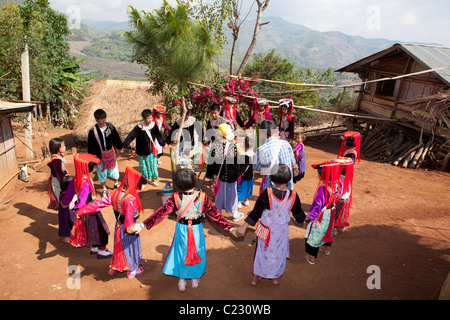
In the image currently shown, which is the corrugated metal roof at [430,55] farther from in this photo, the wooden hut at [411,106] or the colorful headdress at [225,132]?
→ the colorful headdress at [225,132]

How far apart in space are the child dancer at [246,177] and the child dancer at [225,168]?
282 mm

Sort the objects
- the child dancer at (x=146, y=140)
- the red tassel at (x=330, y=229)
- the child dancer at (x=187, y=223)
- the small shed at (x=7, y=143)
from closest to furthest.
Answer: the child dancer at (x=187, y=223)
the red tassel at (x=330, y=229)
the child dancer at (x=146, y=140)
the small shed at (x=7, y=143)

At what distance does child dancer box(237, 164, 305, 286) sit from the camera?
3412 millimetres

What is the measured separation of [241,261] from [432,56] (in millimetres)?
10233

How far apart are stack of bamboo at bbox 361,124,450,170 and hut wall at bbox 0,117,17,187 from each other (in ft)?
38.3

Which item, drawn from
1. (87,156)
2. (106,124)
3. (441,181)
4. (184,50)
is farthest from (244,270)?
(441,181)

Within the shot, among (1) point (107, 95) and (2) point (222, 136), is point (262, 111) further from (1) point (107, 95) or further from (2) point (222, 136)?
(1) point (107, 95)

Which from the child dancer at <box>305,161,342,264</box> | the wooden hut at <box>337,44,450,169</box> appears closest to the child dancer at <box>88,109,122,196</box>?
the child dancer at <box>305,161,342,264</box>

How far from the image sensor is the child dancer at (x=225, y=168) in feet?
16.8

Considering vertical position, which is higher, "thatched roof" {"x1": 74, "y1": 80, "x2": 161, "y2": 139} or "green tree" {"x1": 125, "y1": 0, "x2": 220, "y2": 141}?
"green tree" {"x1": 125, "y1": 0, "x2": 220, "y2": 141}

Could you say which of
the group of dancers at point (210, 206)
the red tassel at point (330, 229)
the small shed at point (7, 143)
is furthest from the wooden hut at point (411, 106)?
the small shed at point (7, 143)

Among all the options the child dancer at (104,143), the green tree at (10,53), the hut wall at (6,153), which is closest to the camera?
the child dancer at (104,143)

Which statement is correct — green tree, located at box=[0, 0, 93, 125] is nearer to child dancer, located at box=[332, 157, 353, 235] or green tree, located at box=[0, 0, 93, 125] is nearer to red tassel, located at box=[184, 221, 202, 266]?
red tassel, located at box=[184, 221, 202, 266]

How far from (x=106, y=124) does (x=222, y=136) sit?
2940mm
